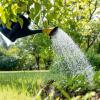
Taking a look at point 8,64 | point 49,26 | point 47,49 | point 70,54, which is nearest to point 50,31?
point 49,26

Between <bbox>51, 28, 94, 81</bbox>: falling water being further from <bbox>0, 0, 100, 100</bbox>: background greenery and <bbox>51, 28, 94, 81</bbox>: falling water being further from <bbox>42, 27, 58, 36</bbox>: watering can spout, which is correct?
<bbox>0, 0, 100, 100</bbox>: background greenery

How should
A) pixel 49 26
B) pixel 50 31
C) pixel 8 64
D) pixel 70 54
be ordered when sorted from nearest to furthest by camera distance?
pixel 50 31, pixel 49 26, pixel 70 54, pixel 8 64

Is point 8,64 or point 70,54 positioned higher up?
point 70,54

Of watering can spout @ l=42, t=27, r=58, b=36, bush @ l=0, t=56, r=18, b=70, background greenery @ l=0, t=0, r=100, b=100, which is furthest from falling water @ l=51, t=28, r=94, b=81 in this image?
bush @ l=0, t=56, r=18, b=70

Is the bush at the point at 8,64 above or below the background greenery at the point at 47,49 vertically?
below

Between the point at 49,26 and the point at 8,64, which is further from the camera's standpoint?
the point at 8,64

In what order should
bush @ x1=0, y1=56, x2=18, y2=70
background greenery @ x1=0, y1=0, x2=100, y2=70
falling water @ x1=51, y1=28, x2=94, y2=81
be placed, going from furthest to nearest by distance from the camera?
bush @ x1=0, y1=56, x2=18, y2=70, falling water @ x1=51, y1=28, x2=94, y2=81, background greenery @ x1=0, y1=0, x2=100, y2=70

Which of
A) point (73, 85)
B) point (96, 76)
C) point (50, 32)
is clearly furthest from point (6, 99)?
point (96, 76)

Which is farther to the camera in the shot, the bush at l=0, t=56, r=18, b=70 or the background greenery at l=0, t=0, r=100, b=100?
the bush at l=0, t=56, r=18, b=70

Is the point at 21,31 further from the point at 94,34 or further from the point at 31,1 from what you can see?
the point at 94,34

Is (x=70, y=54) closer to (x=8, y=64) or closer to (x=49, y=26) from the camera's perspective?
(x=49, y=26)

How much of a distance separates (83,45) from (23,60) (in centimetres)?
991

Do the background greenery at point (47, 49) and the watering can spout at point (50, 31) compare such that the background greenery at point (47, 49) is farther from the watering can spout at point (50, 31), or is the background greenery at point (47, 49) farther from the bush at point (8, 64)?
the watering can spout at point (50, 31)

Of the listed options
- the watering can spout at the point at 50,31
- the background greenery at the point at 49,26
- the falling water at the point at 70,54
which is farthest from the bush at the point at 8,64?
the watering can spout at the point at 50,31
